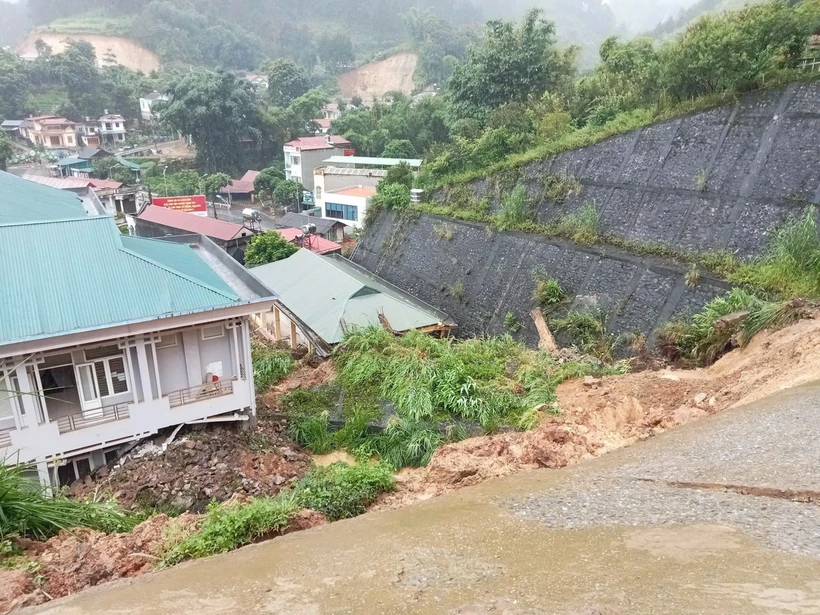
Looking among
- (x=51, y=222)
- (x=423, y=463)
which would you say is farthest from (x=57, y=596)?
→ (x=51, y=222)

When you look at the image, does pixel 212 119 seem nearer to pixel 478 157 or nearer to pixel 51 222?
pixel 478 157

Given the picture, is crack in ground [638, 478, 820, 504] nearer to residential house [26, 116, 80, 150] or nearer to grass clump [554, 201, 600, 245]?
grass clump [554, 201, 600, 245]

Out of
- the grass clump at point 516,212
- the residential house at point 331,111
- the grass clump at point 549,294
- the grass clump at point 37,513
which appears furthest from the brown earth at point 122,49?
the grass clump at point 37,513

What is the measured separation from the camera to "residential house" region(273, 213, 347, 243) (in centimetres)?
2850

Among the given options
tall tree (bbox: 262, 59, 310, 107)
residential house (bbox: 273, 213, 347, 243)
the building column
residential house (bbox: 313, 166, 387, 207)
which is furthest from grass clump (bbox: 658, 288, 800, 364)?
tall tree (bbox: 262, 59, 310, 107)

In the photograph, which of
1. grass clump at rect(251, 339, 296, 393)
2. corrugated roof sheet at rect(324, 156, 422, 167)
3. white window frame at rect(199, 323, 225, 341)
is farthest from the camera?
corrugated roof sheet at rect(324, 156, 422, 167)

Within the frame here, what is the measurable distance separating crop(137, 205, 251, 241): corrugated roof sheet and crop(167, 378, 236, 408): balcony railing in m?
16.8

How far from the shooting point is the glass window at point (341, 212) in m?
30.3

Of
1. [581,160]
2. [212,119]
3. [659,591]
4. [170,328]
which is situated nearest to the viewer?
[659,591]

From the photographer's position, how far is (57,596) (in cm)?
364

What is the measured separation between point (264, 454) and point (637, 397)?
18.6 feet

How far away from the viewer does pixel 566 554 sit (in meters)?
3.47

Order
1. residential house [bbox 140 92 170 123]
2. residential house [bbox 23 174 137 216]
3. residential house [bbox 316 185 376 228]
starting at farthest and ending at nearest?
residential house [bbox 140 92 170 123], residential house [bbox 23 174 137 216], residential house [bbox 316 185 376 228]

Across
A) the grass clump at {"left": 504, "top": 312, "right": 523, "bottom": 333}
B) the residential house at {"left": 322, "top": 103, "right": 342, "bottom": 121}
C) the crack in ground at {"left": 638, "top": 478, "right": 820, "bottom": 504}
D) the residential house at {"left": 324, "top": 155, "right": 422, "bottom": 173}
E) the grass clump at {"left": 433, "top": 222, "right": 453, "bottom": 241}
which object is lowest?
the grass clump at {"left": 504, "top": 312, "right": 523, "bottom": 333}
